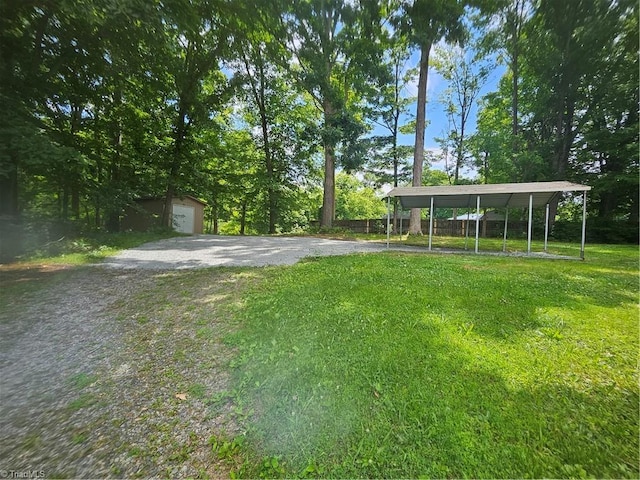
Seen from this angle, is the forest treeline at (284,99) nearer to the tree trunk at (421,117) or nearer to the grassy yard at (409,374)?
the tree trunk at (421,117)

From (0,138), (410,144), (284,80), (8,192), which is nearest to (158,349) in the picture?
(0,138)

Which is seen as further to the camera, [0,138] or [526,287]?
[0,138]

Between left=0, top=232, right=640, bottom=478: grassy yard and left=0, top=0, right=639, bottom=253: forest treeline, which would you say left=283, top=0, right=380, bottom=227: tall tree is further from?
left=0, top=232, right=640, bottom=478: grassy yard

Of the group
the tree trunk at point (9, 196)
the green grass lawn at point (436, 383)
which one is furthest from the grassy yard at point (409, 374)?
the tree trunk at point (9, 196)

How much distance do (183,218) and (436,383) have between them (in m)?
16.0

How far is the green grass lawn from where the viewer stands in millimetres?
1580

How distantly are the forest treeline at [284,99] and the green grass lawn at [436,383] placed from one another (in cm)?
656

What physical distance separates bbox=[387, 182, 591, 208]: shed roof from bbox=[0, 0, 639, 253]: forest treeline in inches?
145

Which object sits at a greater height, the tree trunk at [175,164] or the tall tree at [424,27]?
the tall tree at [424,27]

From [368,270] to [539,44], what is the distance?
19.7 m

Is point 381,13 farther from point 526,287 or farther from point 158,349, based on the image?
point 158,349

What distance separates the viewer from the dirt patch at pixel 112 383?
5.28ft

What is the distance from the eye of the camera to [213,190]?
1535 centimetres

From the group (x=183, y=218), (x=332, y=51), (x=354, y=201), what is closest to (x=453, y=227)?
(x=332, y=51)
